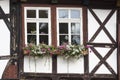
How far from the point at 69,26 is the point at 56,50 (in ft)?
3.26

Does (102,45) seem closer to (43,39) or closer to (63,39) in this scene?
(63,39)

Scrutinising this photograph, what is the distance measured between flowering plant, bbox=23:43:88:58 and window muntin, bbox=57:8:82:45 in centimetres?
34

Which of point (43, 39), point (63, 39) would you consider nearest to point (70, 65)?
point (63, 39)

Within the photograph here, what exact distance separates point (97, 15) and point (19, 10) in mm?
2617

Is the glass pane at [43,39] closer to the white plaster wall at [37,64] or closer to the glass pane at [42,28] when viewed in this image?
the glass pane at [42,28]

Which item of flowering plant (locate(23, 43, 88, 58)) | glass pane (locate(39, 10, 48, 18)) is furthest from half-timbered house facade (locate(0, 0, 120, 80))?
flowering plant (locate(23, 43, 88, 58))

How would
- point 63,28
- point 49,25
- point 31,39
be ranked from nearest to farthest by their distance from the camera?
point 31,39 < point 49,25 < point 63,28

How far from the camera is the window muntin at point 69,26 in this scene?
16656 mm

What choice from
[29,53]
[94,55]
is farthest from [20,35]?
[94,55]

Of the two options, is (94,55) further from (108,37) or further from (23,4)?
(23,4)

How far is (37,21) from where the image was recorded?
16531 mm

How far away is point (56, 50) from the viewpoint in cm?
1627

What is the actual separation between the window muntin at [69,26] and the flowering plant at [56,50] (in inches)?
13.2

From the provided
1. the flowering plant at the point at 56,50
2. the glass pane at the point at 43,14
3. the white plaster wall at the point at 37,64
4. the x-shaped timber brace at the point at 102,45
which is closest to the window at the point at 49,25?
the glass pane at the point at 43,14
